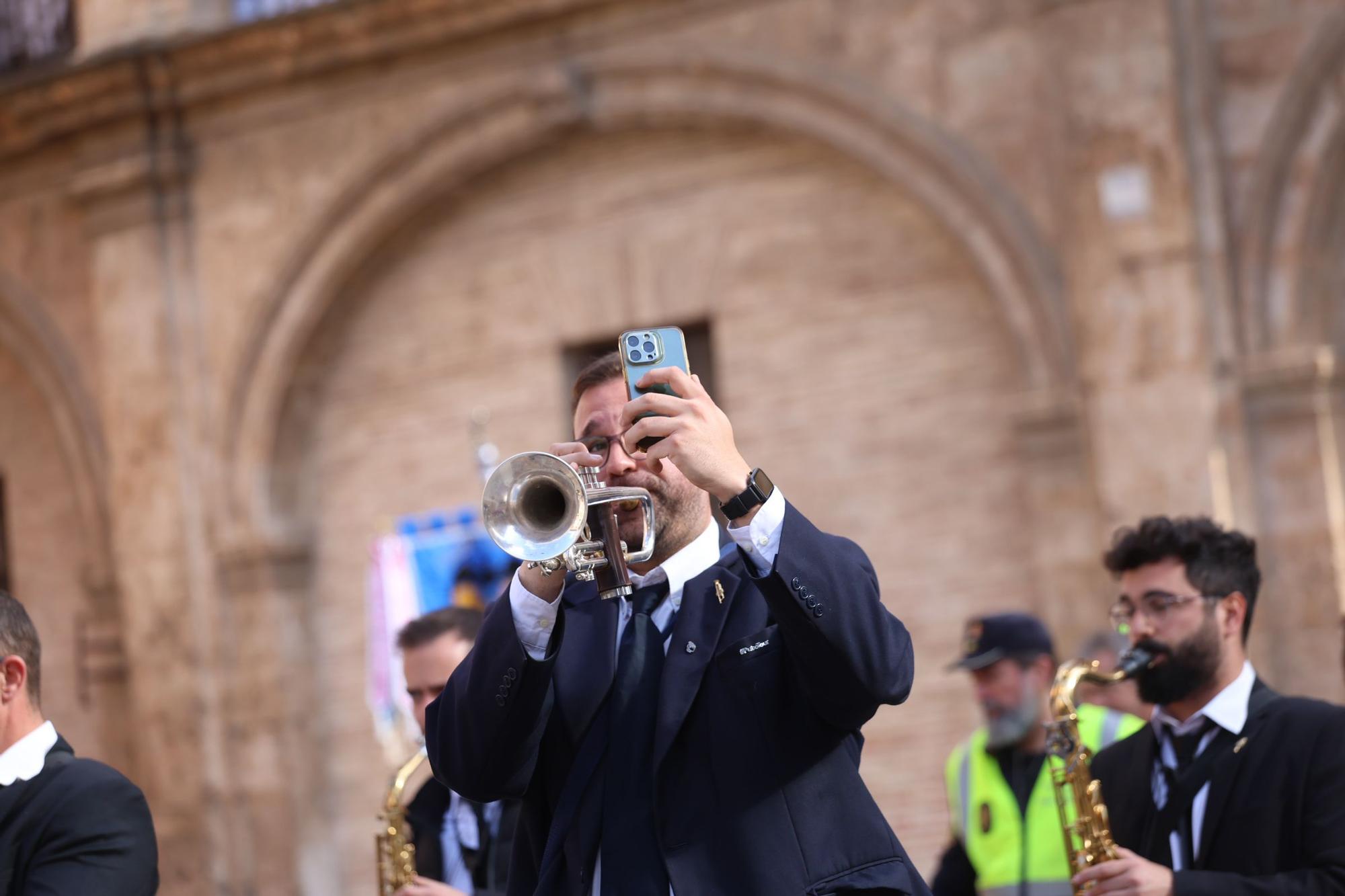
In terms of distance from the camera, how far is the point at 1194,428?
25.3 feet

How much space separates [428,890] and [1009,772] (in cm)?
185

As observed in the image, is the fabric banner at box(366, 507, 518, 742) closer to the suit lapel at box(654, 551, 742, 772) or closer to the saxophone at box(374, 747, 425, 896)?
the saxophone at box(374, 747, 425, 896)

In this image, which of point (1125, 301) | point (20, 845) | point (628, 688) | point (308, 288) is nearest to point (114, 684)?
point (308, 288)

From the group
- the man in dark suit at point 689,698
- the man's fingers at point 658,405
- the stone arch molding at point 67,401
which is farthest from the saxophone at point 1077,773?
the stone arch molding at point 67,401

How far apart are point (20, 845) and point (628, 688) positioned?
132 cm

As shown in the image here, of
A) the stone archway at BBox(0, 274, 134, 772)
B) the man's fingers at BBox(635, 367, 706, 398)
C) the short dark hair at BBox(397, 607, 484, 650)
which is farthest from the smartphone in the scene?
the stone archway at BBox(0, 274, 134, 772)

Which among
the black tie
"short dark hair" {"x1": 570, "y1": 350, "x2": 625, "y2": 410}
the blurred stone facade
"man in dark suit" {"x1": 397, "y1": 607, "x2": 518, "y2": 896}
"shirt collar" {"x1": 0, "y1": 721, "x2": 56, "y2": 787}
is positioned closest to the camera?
the black tie

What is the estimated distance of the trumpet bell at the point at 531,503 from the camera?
9.48 feet

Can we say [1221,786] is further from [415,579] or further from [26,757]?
[415,579]

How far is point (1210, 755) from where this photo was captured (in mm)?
3934

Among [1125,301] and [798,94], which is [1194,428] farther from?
[798,94]

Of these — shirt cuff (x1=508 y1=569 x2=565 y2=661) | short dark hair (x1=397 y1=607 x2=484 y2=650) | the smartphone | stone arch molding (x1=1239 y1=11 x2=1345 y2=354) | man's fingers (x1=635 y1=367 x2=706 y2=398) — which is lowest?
shirt cuff (x1=508 y1=569 x2=565 y2=661)

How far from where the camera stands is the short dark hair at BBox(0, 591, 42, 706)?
356 centimetres

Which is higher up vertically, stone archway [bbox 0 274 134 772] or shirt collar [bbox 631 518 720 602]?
stone archway [bbox 0 274 134 772]
